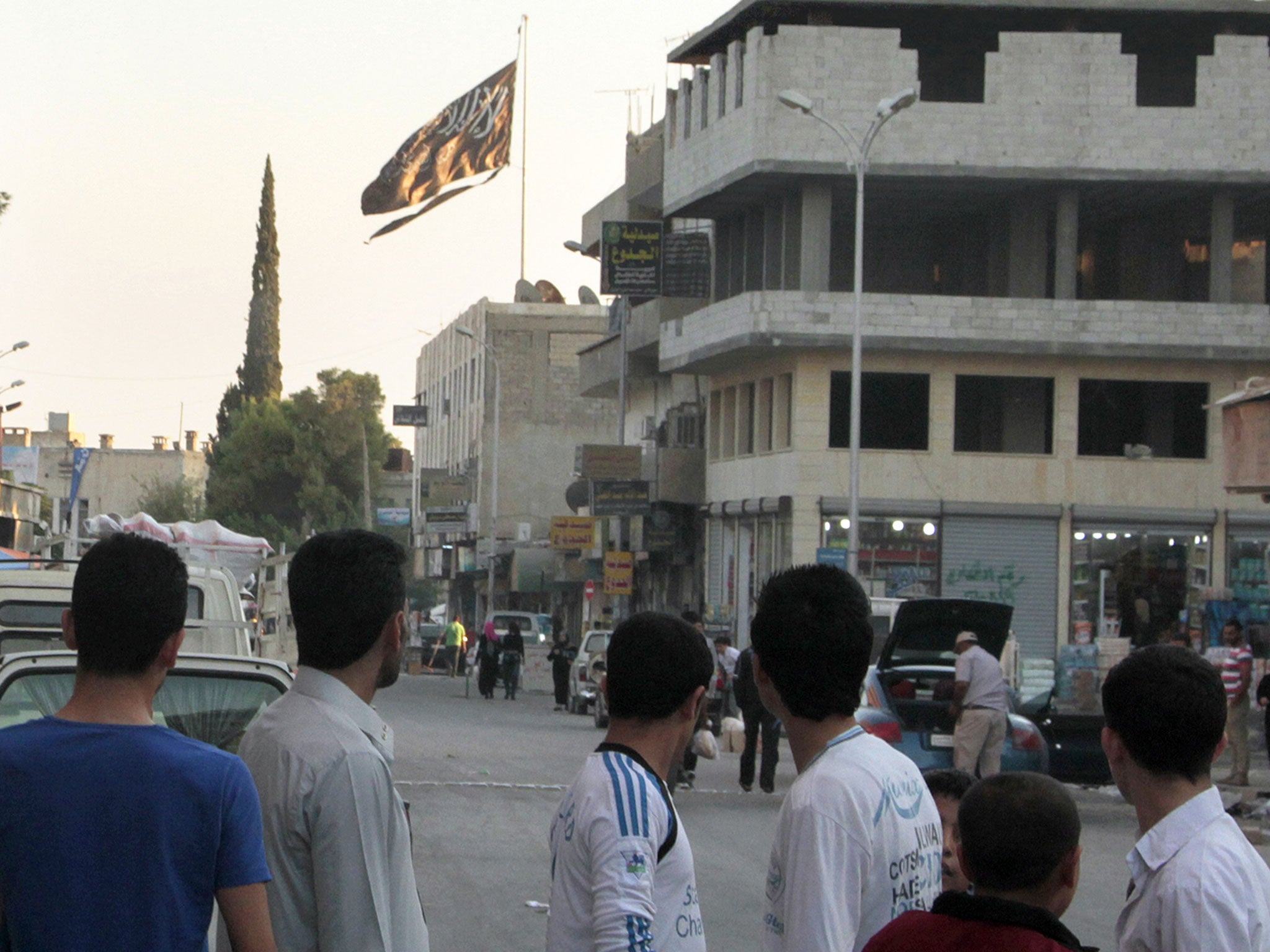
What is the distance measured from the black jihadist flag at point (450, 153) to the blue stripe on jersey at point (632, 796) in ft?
141

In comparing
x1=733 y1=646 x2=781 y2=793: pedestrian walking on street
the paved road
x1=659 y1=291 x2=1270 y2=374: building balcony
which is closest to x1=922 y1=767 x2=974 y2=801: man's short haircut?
the paved road

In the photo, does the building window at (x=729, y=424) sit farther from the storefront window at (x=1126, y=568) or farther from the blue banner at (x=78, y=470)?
the blue banner at (x=78, y=470)

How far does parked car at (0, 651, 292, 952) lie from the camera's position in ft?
20.6

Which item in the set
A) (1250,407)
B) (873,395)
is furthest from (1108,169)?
(1250,407)

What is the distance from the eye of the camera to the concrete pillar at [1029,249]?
3934cm

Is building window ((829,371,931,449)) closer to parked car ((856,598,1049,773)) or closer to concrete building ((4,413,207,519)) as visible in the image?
parked car ((856,598,1049,773))

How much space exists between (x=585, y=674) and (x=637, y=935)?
30569mm

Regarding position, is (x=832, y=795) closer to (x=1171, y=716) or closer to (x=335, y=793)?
(x=1171, y=716)

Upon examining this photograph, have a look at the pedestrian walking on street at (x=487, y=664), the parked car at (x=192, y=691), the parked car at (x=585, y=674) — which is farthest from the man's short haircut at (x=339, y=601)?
the pedestrian walking on street at (x=487, y=664)

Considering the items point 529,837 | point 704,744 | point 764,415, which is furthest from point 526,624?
point 529,837

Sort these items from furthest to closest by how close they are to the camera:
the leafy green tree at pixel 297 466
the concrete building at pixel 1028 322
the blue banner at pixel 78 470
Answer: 1. the leafy green tree at pixel 297 466
2. the blue banner at pixel 78 470
3. the concrete building at pixel 1028 322

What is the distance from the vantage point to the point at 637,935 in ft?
10.6

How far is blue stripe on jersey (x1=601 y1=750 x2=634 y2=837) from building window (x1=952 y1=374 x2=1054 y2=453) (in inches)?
1417

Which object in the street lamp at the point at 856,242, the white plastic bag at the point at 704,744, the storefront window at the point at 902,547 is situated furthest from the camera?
the storefront window at the point at 902,547
